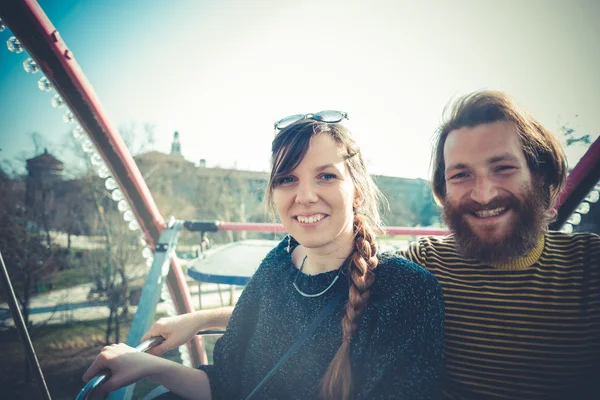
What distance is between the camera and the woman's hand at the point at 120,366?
1107mm

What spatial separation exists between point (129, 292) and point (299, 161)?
426 inches

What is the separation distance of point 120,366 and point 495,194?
1899 millimetres

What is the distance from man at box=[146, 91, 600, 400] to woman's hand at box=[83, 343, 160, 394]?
0.33 metres

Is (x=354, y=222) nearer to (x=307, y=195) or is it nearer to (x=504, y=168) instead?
(x=307, y=195)

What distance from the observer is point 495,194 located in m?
1.33

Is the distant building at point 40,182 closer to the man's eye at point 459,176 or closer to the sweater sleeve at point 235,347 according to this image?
the sweater sleeve at point 235,347

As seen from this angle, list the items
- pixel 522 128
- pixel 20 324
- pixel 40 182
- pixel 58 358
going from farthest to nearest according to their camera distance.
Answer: pixel 40 182 < pixel 58 358 < pixel 522 128 < pixel 20 324

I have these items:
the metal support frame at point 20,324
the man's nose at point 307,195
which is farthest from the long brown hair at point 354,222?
the metal support frame at point 20,324

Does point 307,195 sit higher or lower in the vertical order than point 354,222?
higher

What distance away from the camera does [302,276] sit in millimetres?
1383

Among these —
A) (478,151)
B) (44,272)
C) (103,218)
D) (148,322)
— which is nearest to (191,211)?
(103,218)

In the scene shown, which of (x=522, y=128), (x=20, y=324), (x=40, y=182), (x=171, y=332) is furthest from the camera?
(x=40, y=182)

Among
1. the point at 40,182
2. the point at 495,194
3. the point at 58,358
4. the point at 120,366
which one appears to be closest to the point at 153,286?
the point at 120,366

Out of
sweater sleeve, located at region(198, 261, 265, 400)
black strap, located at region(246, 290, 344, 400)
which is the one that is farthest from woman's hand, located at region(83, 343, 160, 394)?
black strap, located at region(246, 290, 344, 400)
